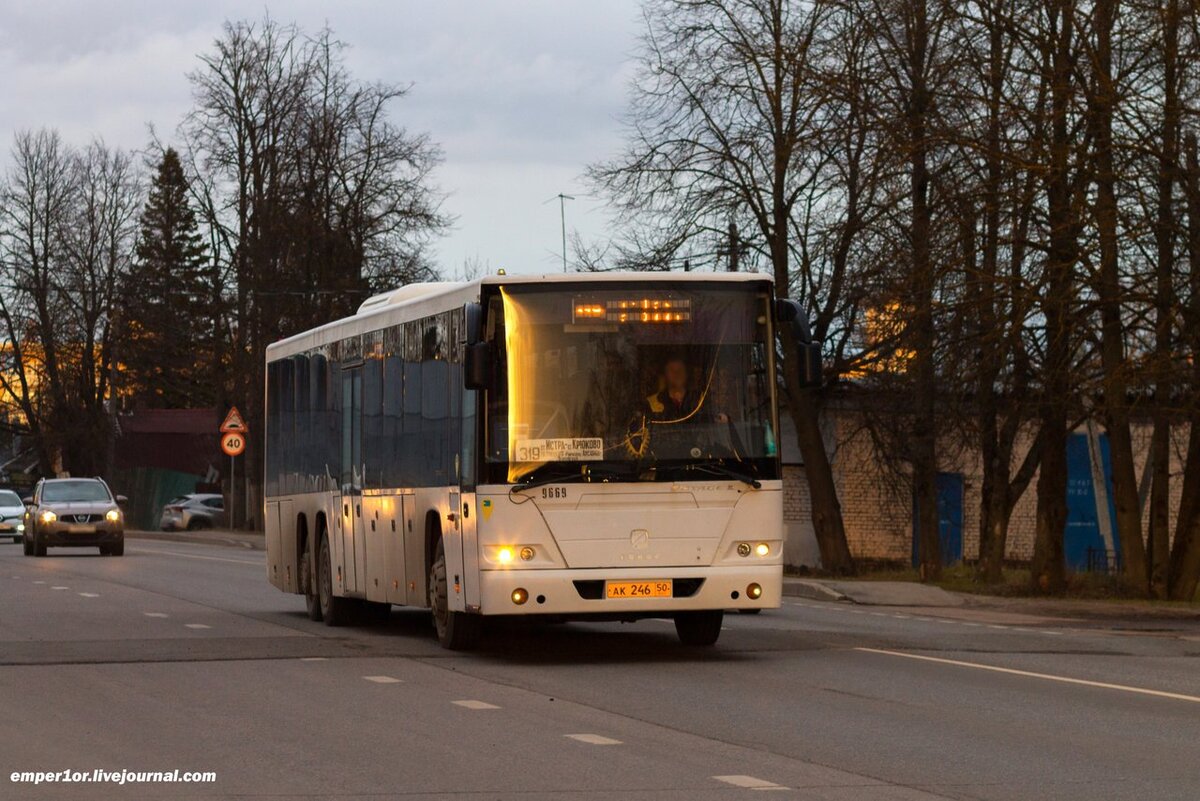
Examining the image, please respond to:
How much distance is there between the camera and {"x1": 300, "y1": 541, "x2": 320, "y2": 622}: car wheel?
70.0 ft

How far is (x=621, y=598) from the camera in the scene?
15.7 meters

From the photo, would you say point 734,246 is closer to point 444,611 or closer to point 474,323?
point 444,611

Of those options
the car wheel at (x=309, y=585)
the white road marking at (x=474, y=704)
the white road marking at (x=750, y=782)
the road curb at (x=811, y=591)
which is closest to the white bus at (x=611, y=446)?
the white road marking at (x=474, y=704)

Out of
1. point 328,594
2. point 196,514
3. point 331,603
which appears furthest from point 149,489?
point 331,603

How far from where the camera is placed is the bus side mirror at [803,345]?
15.2 m

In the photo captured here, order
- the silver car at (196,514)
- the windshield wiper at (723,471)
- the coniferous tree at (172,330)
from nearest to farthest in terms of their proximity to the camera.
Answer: the windshield wiper at (723,471) < the coniferous tree at (172,330) < the silver car at (196,514)

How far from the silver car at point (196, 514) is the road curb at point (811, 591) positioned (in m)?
41.9

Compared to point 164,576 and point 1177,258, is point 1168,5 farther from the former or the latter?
point 164,576

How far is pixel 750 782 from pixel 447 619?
25.2 feet

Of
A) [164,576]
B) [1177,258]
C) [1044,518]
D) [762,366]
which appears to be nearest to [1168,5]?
[1177,258]

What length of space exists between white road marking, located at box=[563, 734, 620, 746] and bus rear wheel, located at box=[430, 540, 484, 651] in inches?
211

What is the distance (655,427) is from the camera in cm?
1582

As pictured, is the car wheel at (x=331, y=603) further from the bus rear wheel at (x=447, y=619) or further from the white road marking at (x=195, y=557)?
the white road marking at (x=195, y=557)

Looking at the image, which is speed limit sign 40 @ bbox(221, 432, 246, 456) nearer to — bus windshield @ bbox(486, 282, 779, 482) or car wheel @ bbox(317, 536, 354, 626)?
car wheel @ bbox(317, 536, 354, 626)
